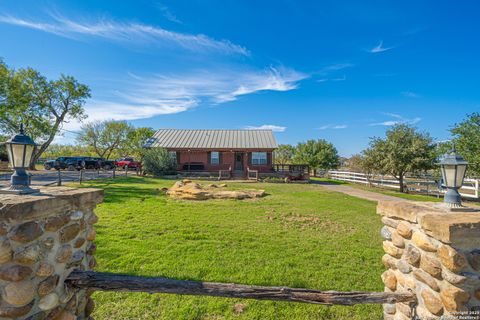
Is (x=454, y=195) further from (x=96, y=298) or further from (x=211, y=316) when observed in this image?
(x=96, y=298)

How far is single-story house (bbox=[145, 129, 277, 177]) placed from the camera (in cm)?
2183

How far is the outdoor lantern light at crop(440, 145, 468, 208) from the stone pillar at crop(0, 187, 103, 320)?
3306 millimetres

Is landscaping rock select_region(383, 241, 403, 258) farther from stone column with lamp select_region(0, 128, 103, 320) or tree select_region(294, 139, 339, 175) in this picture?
tree select_region(294, 139, 339, 175)

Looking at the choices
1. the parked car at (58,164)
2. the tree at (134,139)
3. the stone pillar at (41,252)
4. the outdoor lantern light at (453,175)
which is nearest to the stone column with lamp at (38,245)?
the stone pillar at (41,252)

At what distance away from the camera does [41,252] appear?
167cm

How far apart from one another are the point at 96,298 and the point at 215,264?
1671 mm

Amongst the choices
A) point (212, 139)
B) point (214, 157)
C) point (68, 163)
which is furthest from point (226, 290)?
point (68, 163)

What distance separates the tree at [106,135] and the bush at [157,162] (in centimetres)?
2664

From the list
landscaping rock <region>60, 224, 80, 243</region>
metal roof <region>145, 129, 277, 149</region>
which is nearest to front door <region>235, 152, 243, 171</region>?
metal roof <region>145, 129, 277, 149</region>

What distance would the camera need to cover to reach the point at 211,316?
2.62 meters

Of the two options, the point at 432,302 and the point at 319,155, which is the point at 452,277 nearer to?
the point at 432,302

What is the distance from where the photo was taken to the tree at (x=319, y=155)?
27.8m

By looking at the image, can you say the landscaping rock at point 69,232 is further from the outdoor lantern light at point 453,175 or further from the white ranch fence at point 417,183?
the white ranch fence at point 417,183

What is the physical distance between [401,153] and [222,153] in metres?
14.5
